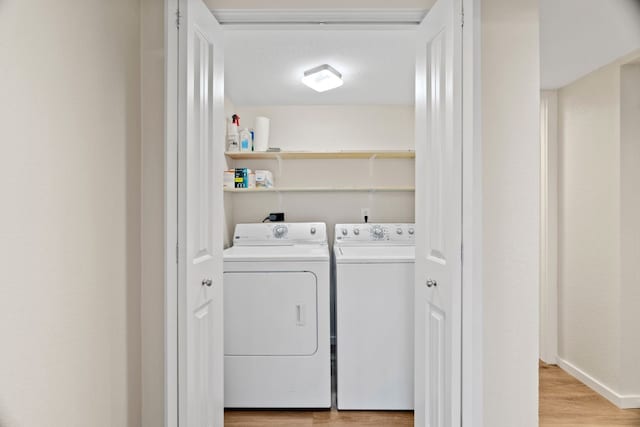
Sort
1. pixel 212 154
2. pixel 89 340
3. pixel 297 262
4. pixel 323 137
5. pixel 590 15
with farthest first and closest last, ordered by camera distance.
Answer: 1. pixel 323 137
2. pixel 297 262
3. pixel 590 15
4. pixel 212 154
5. pixel 89 340

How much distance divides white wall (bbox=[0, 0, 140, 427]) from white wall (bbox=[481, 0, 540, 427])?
1326 millimetres

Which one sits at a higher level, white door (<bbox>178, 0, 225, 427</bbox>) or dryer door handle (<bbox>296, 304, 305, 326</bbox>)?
white door (<bbox>178, 0, 225, 427</bbox>)

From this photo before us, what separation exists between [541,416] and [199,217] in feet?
6.99

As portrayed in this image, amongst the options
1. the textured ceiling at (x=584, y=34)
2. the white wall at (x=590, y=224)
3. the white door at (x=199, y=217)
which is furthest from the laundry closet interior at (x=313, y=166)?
the white wall at (x=590, y=224)

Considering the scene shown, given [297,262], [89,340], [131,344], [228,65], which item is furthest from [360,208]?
[89,340]

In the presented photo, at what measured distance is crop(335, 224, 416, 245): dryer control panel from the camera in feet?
10.5

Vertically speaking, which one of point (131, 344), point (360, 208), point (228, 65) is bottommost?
point (131, 344)

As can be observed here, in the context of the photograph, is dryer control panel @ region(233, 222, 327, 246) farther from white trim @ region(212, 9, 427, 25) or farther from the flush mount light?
white trim @ region(212, 9, 427, 25)

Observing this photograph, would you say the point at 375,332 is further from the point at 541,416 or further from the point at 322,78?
the point at 322,78

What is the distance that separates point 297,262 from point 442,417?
1122 millimetres

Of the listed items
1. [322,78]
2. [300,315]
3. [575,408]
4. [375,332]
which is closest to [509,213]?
[375,332]

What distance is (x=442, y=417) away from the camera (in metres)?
1.48

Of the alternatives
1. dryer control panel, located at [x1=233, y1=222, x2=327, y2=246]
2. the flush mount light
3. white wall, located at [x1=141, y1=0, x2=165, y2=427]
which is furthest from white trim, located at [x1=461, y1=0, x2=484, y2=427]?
dryer control panel, located at [x1=233, y1=222, x2=327, y2=246]

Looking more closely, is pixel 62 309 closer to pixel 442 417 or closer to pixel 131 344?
pixel 131 344
